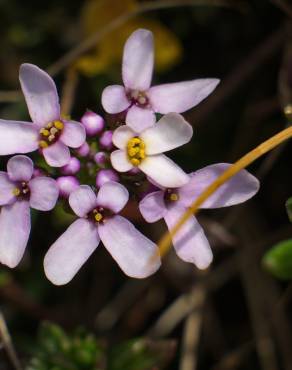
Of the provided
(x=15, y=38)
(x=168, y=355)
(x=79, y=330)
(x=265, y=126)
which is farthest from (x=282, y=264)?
(x=15, y=38)

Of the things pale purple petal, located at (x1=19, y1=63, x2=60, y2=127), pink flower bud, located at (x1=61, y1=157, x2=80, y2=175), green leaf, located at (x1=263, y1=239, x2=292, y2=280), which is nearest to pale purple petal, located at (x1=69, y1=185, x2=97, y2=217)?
pink flower bud, located at (x1=61, y1=157, x2=80, y2=175)

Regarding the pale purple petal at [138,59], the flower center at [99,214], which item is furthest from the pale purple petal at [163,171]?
the pale purple petal at [138,59]

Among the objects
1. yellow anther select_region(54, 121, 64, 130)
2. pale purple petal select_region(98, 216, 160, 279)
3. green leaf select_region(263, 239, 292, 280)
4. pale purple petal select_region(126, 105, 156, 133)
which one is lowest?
green leaf select_region(263, 239, 292, 280)

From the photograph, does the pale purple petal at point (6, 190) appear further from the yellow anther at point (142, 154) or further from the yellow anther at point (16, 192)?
the yellow anther at point (142, 154)

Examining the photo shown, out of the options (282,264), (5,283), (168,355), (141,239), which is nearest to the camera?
(141,239)

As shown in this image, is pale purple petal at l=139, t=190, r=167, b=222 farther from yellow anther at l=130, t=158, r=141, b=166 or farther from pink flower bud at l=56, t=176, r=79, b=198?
pink flower bud at l=56, t=176, r=79, b=198

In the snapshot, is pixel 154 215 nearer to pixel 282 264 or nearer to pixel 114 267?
pixel 282 264
